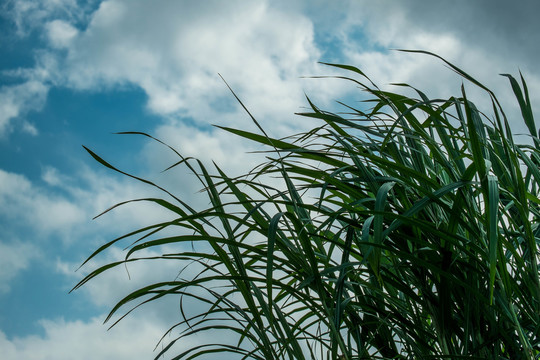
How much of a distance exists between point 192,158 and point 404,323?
408 millimetres

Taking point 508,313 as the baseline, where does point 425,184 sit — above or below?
above

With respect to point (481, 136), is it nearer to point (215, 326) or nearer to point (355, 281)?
point (355, 281)

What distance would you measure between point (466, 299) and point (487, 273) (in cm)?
5

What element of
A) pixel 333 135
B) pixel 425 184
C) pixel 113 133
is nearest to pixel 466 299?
pixel 425 184

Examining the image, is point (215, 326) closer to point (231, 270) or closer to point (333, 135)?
point (231, 270)

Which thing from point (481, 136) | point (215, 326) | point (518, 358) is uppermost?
point (481, 136)

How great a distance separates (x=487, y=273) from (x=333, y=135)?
31 cm

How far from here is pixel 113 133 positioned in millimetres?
760

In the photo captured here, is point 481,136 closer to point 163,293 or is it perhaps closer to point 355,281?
point 355,281

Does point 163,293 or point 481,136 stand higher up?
point 481,136

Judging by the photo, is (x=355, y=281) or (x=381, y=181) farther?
(x=355, y=281)

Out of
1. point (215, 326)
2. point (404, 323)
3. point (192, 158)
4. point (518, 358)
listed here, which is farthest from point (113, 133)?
point (518, 358)

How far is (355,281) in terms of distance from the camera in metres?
0.87

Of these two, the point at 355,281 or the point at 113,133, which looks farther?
the point at 355,281
